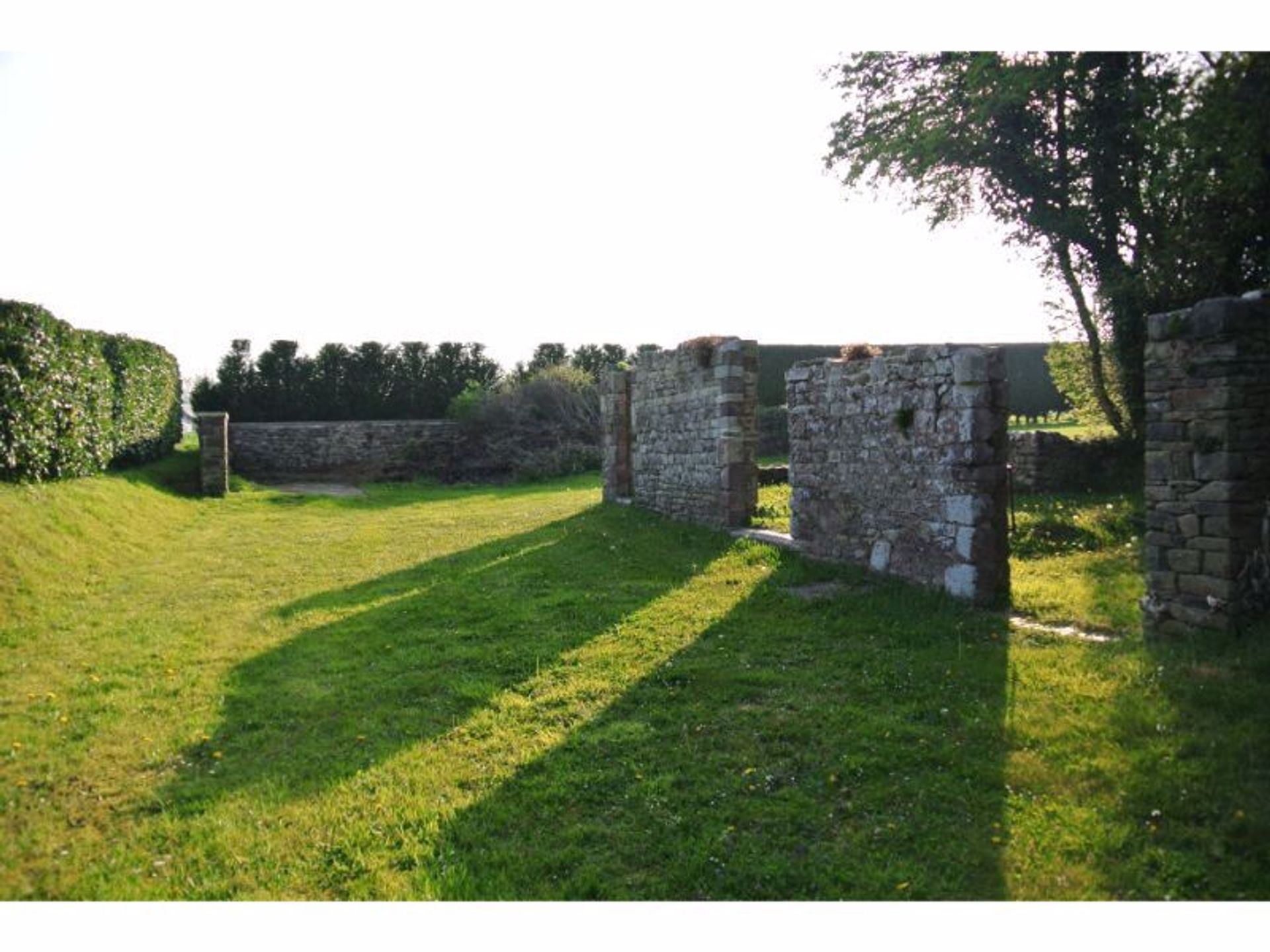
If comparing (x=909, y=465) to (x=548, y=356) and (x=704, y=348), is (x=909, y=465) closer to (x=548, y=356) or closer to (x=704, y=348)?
(x=704, y=348)

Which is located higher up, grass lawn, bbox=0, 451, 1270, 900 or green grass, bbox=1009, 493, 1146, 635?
green grass, bbox=1009, 493, 1146, 635

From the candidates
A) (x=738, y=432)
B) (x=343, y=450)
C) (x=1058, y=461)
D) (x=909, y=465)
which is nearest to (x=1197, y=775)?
(x=909, y=465)

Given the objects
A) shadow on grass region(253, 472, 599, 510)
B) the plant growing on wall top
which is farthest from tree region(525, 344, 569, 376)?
the plant growing on wall top

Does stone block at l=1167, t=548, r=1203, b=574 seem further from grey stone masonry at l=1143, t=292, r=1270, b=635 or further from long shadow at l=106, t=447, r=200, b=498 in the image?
long shadow at l=106, t=447, r=200, b=498

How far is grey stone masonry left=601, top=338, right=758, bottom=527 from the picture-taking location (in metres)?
12.3

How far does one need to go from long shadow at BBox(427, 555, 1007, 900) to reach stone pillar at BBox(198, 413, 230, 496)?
15.2m

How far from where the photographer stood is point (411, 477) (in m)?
24.5

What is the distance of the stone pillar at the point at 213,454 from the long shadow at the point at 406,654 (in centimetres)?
946

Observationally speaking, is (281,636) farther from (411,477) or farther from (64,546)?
(411,477)

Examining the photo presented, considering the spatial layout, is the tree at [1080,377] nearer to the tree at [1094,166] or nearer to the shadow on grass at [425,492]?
the tree at [1094,166]

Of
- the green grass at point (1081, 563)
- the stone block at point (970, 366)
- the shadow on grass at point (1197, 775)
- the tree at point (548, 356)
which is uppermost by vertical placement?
the tree at point (548, 356)

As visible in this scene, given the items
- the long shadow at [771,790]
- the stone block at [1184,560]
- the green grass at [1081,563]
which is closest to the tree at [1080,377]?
the green grass at [1081,563]

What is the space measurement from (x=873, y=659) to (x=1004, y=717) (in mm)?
1352

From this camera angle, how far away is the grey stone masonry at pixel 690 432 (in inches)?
484
